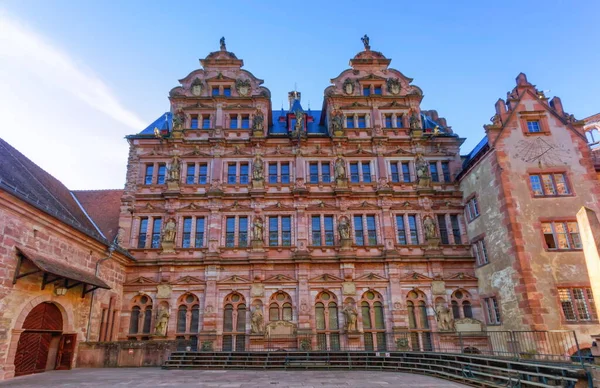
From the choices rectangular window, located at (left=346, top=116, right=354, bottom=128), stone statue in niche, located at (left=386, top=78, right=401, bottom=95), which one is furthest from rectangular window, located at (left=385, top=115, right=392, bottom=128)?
rectangular window, located at (left=346, top=116, right=354, bottom=128)

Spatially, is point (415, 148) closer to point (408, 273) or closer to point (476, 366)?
point (408, 273)

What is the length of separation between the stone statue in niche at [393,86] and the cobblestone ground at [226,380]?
750 inches

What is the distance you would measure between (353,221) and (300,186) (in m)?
4.15

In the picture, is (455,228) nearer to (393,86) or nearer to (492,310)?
(492,310)

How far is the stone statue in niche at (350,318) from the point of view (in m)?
20.3

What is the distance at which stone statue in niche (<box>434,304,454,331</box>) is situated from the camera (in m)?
20.6

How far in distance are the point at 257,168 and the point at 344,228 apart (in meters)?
6.98

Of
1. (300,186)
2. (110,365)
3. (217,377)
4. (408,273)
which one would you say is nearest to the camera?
(217,377)

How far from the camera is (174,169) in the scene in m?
23.7

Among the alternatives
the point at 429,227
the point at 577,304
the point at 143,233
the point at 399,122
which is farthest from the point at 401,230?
the point at 143,233

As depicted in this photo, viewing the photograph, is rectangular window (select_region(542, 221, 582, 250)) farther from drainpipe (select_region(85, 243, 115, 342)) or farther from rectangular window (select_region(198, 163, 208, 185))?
drainpipe (select_region(85, 243, 115, 342))

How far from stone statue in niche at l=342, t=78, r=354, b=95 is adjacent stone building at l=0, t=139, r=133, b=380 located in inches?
717

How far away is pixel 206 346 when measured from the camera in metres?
19.8

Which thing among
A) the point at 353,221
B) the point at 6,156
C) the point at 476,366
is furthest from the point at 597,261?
the point at 6,156
